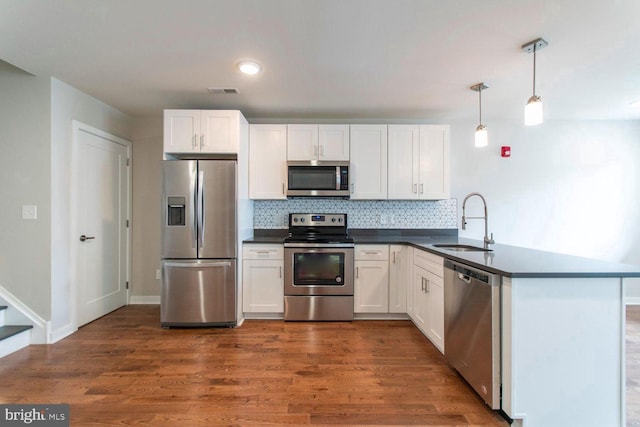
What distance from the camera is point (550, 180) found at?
3619 millimetres

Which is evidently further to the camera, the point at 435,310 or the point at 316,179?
the point at 316,179

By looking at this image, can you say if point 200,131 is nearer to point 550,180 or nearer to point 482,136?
point 482,136

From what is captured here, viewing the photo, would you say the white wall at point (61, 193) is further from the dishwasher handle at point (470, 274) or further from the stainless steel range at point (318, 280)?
the dishwasher handle at point (470, 274)

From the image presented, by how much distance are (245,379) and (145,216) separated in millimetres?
2626

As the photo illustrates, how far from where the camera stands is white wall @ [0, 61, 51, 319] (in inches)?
99.0

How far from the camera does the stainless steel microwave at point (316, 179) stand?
128 inches

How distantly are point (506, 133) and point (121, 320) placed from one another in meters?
5.20

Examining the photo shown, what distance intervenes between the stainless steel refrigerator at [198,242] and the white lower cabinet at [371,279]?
4.44 ft

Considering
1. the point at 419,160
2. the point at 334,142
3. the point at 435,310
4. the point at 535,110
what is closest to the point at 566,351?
the point at 435,310

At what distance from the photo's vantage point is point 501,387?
5.16 feet

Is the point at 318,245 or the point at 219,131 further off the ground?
the point at 219,131

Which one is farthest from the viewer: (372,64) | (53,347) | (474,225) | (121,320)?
(474,225)

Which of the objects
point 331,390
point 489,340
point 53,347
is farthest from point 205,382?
point 489,340

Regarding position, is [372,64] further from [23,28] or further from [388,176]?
[23,28]
